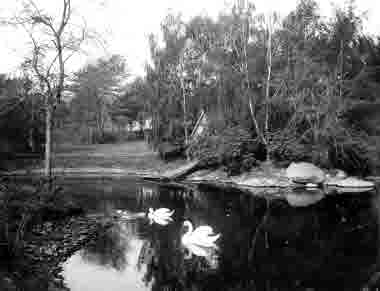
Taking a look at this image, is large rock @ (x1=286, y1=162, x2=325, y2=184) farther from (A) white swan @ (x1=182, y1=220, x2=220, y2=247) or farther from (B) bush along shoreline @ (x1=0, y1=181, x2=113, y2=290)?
(B) bush along shoreline @ (x1=0, y1=181, x2=113, y2=290)

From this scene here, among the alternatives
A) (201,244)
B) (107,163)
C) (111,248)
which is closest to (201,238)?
(201,244)

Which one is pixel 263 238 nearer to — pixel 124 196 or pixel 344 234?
pixel 344 234

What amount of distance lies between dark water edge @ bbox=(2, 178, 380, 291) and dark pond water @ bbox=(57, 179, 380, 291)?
0.02m

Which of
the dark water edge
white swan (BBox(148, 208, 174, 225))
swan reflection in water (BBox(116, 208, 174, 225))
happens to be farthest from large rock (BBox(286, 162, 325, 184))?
white swan (BBox(148, 208, 174, 225))

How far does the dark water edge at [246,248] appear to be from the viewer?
5.70 m

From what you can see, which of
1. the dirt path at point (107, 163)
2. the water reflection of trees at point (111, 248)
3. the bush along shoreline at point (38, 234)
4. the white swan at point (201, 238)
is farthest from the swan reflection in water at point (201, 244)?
the dirt path at point (107, 163)

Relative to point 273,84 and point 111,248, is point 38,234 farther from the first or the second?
point 273,84

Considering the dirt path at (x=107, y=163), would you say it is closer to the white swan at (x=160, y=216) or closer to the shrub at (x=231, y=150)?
the shrub at (x=231, y=150)

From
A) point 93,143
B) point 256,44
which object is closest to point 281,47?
point 256,44

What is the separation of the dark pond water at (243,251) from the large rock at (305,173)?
4023 millimetres

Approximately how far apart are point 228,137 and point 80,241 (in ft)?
42.9

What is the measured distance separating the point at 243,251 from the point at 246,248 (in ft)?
0.81

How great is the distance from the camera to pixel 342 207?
11508 mm

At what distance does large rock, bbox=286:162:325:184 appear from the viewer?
16625 mm
